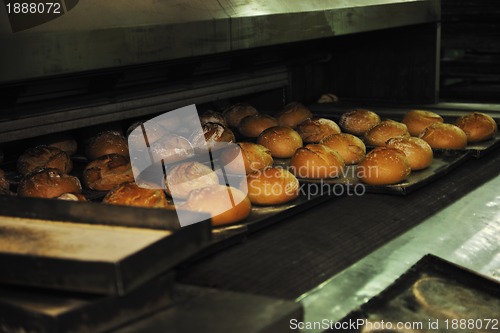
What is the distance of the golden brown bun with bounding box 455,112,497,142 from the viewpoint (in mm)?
3111

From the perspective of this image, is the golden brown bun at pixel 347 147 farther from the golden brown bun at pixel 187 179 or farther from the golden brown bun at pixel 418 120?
the golden brown bun at pixel 187 179

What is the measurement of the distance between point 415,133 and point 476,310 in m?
1.63

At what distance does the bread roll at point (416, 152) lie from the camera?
8.73 ft

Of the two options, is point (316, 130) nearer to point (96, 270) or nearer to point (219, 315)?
point (219, 315)

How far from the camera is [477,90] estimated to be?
5.21 m

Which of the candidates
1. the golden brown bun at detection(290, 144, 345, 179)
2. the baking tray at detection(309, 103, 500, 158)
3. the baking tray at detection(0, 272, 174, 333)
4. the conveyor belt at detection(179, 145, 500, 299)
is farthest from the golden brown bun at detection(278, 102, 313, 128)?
the baking tray at detection(0, 272, 174, 333)

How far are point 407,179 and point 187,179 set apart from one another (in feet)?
2.95

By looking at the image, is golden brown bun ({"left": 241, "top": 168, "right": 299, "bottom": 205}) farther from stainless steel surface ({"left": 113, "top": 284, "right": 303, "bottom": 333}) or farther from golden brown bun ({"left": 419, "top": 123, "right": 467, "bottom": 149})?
golden brown bun ({"left": 419, "top": 123, "right": 467, "bottom": 149})

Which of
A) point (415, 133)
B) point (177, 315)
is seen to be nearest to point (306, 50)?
point (415, 133)

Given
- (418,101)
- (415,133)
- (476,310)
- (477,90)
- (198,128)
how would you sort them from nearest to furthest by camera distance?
(476,310) → (198,128) → (415,133) → (418,101) → (477,90)

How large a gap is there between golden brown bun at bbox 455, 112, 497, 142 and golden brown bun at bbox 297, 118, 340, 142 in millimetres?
620

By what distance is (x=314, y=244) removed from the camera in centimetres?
→ 191

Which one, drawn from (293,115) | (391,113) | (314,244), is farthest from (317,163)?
(391,113)

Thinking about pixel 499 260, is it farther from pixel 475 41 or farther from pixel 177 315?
pixel 475 41
